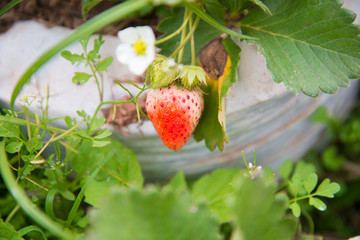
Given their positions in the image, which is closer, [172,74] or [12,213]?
[172,74]

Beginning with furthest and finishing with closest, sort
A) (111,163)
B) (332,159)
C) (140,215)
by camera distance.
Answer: (332,159) → (111,163) → (140,215)

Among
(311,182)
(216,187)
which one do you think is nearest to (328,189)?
(311,182)

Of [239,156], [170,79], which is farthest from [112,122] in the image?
[239,156]

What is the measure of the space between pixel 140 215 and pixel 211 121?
365mm

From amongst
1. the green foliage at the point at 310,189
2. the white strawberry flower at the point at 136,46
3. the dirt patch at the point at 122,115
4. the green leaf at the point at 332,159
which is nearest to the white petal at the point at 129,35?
the white strawberry flower at the point at 136,46

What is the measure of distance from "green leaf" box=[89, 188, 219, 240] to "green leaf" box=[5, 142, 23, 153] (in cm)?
33

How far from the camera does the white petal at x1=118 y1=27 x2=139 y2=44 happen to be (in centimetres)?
67

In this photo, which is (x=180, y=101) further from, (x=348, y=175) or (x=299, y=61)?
(x=348, y=175)

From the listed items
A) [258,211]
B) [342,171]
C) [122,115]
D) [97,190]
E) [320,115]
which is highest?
[258,211]

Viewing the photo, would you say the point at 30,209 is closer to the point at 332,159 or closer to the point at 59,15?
the point at 59,15

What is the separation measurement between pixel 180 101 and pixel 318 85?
28 centimetres

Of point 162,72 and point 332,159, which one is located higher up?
point 162,72

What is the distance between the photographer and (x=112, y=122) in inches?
34.9

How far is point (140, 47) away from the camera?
0.68 m
